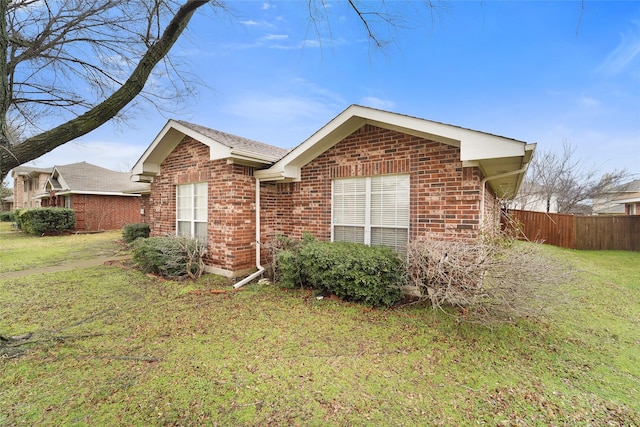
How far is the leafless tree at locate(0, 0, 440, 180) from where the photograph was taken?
4008 millimetres

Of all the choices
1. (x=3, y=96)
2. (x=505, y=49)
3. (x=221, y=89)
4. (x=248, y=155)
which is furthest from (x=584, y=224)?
(x=3, y=96)

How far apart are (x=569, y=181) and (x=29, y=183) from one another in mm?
51699

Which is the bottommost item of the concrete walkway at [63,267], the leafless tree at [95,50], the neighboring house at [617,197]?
the concrete walkway at [63,267]

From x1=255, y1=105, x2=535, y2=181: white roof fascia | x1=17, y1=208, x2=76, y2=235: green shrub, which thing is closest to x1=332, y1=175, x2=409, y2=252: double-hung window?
x1=255, y1=105, x2=535, y2=181: white roof fascia

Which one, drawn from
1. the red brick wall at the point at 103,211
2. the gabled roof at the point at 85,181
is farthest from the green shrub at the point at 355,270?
the red brick wall at the point at 103,211

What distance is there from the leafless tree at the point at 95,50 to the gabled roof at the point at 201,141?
1753 mm

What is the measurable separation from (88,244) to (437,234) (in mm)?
16814

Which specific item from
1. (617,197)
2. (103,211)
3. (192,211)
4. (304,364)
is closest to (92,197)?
(103,211)

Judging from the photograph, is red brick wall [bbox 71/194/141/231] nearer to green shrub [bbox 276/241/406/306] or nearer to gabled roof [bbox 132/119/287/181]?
gabled roof [bbox 132/119/287/181]

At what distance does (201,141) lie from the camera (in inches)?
292

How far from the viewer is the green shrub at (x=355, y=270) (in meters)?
5.07

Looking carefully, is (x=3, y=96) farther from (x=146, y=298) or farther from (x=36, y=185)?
(x=36, y=185)

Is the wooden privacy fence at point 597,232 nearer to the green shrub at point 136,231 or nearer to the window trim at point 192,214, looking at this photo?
the window trim at point 192,214

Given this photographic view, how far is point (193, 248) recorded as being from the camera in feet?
24.9
